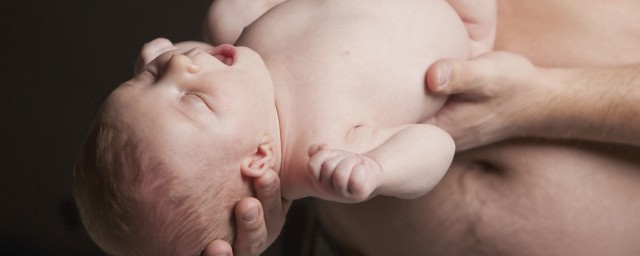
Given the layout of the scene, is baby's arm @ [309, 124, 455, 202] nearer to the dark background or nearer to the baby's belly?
the baby's belly

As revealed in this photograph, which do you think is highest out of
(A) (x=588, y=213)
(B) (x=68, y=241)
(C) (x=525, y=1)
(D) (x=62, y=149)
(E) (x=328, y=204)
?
(C) (x=525, y=1)

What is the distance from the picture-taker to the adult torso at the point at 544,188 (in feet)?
3.83

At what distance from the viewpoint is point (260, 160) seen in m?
0.97

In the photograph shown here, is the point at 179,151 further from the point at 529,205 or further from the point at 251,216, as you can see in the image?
the point at 529,205

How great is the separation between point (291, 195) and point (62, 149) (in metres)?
Answer: 1.13

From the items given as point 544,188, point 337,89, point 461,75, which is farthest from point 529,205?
point 337,89

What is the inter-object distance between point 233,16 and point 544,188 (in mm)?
535

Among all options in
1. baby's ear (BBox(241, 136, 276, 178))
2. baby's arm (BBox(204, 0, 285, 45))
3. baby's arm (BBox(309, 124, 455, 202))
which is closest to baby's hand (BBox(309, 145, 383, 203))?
baby's arm (BBox(309, 124, 455, 202))

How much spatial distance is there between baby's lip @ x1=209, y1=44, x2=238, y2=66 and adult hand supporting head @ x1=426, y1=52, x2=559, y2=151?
1.02 feet

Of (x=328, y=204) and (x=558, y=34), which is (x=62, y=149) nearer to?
(x=328, y=204)

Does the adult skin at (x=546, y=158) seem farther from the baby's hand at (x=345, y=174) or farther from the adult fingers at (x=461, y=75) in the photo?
the baby's hand at (x=345, y=174)

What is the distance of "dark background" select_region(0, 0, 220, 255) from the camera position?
6.37 ft

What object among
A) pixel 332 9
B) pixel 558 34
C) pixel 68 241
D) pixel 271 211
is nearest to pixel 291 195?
pixel 271 211

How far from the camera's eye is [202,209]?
3.13ft
